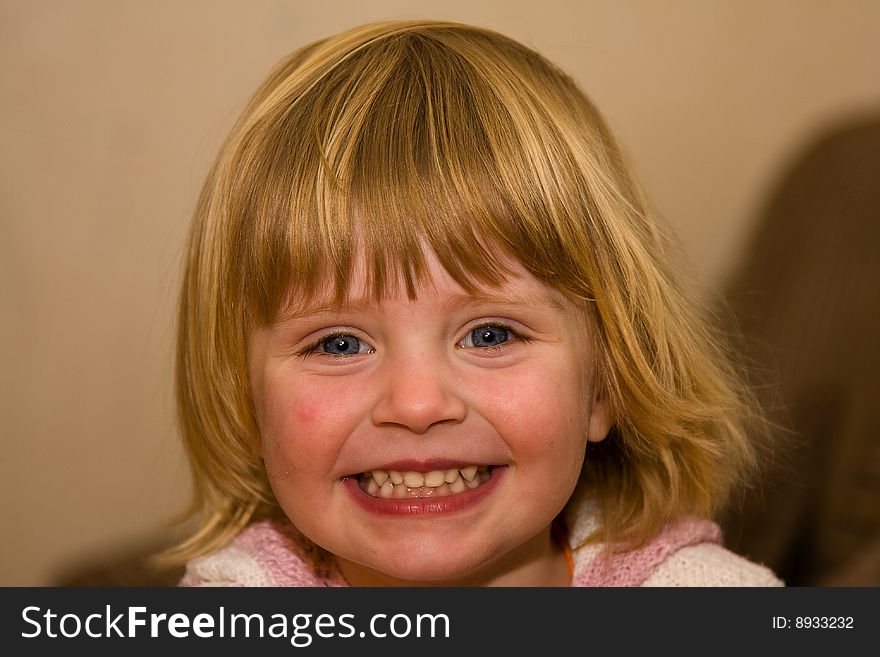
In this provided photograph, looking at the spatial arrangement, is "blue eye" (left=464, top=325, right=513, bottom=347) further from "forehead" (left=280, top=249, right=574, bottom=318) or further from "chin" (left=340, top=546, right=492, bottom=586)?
"chin" (left=340, top=546, right=492, bottom=586)

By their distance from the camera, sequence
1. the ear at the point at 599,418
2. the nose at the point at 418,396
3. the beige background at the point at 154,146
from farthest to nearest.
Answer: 1. the beige background at the point at 154,146
2. the ear at the point at 599,418
3. the nose at the point at 418,396

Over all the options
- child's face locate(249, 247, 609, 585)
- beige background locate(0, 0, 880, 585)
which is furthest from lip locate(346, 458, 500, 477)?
beige background locate(0, 0, 880, 585)

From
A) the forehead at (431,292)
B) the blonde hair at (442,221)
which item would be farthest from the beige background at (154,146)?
Answer: the forehead at (431,292)

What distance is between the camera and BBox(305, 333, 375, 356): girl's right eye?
3.26ft

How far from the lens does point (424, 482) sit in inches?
39.4

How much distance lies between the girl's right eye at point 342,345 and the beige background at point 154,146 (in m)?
0.72

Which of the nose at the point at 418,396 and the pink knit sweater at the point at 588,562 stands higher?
the nose at the point at 418,396

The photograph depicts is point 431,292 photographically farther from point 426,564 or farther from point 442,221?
point 426,564

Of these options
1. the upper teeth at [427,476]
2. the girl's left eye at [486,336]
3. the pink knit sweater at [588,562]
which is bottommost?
the pink knit sweater at [588,562]

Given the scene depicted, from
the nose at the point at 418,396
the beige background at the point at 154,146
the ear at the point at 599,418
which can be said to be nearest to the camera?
the nose at the point at 418,396

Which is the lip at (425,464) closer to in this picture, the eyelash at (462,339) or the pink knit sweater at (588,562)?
the eyelash at (462,339)

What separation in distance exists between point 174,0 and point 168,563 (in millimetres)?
937

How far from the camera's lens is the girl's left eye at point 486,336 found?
0.99 m
